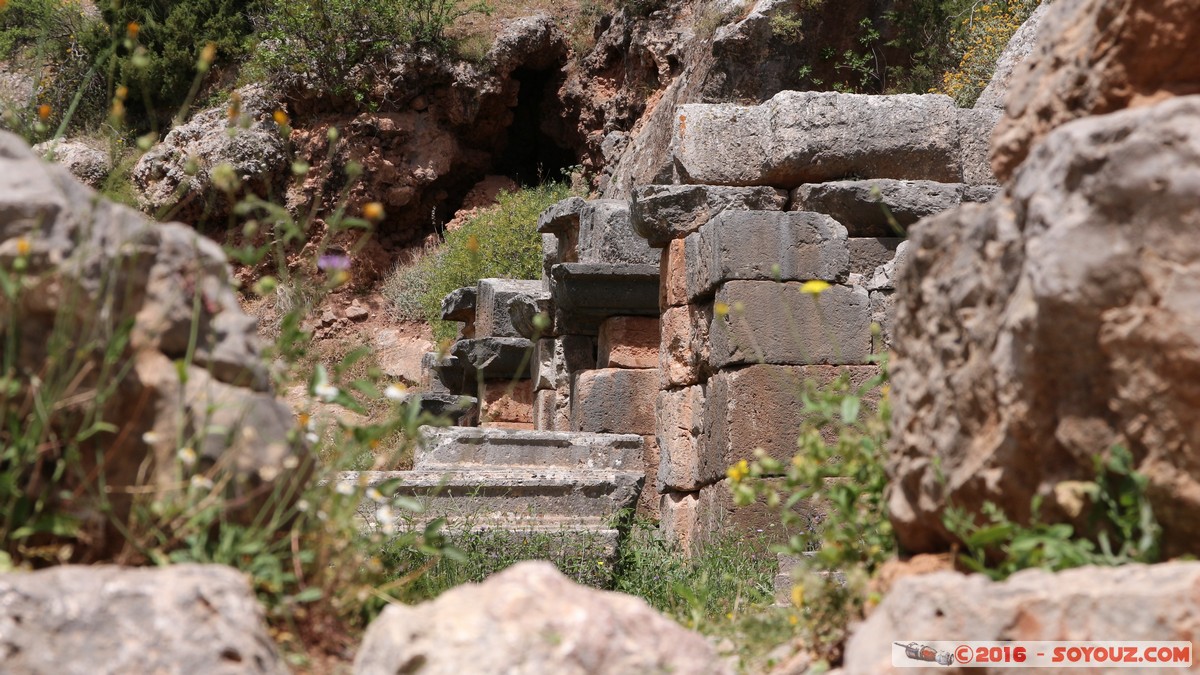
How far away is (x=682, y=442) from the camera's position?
23.9 feet

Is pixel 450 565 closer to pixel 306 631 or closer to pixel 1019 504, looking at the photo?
pixel 306 631

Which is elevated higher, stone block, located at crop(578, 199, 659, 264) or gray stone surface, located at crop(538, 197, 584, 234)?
gray stone surface, located at crop(538, 197, 584, 234)

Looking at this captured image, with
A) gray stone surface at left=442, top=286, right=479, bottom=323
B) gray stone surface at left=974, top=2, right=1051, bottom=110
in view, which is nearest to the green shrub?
gray stone surface at left=442, top=286, right=479, bottom=323

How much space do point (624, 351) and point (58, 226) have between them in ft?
22.9

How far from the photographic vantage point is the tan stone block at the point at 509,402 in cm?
1141

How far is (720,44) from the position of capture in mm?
13281

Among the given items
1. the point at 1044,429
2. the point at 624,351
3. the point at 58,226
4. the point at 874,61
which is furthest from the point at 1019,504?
the point at 874,61

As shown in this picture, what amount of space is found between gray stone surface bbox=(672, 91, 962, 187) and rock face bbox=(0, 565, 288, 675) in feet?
19.3

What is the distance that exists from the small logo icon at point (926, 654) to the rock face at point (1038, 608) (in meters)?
0.02

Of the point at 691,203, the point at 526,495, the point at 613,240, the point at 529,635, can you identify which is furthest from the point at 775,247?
the point at 529,635

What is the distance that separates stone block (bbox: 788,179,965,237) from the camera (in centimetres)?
699

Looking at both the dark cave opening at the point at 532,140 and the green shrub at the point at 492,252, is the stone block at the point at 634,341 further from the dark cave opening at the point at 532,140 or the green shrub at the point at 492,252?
the dark cave opening at the point at 532,140

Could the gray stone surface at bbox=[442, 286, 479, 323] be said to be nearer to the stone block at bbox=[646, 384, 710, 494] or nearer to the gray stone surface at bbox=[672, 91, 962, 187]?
the stone block at bbox=[646, 384, 710, 494]

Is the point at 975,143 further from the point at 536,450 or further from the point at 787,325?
the point at 536,450
